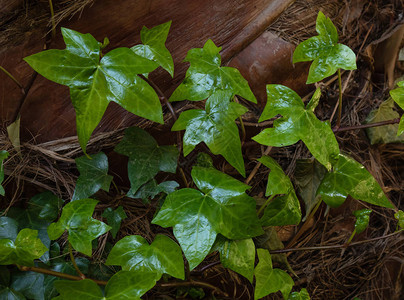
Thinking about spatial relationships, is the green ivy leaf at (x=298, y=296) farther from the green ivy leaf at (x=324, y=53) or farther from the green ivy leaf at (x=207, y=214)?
the green ivy leaf at (x=324, y=53)

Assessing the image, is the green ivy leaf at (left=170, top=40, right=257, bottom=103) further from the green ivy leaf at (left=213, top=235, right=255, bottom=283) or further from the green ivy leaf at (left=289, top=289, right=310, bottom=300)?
the green ivy leaf at (left=289, top=289, right=310, bottom=300)

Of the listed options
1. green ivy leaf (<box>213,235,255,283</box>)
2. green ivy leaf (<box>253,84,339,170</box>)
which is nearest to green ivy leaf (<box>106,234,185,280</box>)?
green ivy leaf (<box>213,235,255,283</box>)

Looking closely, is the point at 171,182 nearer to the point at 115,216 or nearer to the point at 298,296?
the point at 115,216

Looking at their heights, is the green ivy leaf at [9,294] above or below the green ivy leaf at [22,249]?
below

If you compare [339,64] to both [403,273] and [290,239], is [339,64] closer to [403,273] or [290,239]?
[290,239]

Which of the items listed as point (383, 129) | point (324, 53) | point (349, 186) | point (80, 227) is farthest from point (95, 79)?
point (383, 129)

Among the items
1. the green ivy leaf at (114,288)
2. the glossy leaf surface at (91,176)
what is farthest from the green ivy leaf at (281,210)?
the glossy leaf surface at (91,176)
